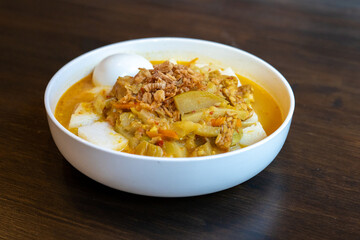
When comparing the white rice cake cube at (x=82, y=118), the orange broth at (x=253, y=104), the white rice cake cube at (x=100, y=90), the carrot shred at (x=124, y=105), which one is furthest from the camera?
the white rice cake cube at (x=100, y=90)

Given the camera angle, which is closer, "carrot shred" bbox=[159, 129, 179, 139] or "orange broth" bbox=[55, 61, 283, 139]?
"carrot shred" bbox=[159, 129, 179, 139]

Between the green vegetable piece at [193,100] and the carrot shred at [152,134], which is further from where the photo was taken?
the green vegetable piece at [193,100]

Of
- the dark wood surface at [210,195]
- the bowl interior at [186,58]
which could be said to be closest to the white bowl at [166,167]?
the dark wood surface at [210,195]

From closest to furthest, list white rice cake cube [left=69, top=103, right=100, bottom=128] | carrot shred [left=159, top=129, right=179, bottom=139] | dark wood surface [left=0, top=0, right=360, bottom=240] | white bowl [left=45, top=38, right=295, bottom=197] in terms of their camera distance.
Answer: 1. white bowl [left=45, top=38, right=295, bottom=197]
2. dark wood surface [left=0, top=0, right=360, bottom=240]
3. carrot shred [left=159, top=129, right=179, bottom=139]
4. white rice cake cube [left=69, top=103, right=100, bottom=128]

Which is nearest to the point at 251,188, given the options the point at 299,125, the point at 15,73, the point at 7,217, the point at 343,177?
the point at 343,177

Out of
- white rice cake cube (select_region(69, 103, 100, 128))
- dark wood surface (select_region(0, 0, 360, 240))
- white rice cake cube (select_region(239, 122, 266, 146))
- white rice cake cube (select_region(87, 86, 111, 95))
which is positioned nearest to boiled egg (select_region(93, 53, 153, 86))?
white rice cake cube (select_region(87, 86, 111, 95))

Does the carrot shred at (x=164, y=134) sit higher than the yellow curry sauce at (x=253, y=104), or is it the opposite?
the carrot shred at (x=164, y=134)

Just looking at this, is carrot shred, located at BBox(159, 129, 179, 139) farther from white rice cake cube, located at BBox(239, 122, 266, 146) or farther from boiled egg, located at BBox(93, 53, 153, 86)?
boiled egg, located at BBox(93, 53, 153, 86)

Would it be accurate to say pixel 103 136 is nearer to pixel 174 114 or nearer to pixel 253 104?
pixel 174 114

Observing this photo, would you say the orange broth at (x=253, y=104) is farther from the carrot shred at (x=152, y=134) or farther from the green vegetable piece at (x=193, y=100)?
the carrot shred at (x=152, y=134)
